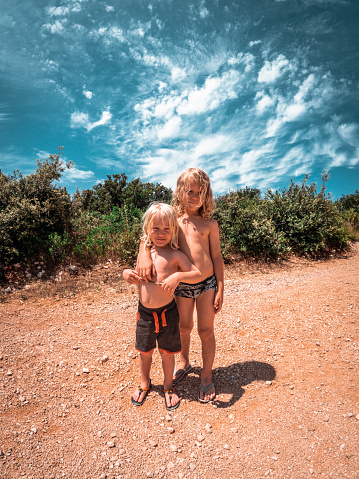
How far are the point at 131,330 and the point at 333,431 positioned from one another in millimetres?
2642

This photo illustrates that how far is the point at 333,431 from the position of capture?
222cm

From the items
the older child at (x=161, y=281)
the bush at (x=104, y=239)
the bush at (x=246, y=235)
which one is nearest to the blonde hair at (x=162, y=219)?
the older child at (x=161, y=281)

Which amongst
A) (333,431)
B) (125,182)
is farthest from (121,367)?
(125,182)

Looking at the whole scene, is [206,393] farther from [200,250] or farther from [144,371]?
[200,250]

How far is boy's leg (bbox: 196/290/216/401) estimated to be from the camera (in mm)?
2459

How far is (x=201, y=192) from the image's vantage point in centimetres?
239

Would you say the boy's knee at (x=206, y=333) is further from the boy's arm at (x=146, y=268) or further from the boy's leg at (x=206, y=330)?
the boy's arm at (x=146, y=268)

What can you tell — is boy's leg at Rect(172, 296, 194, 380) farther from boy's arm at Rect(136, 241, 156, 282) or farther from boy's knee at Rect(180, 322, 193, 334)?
boy's arm at Rect(136, 241, 156, 282)

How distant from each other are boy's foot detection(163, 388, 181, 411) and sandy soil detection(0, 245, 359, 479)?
0.06 meters

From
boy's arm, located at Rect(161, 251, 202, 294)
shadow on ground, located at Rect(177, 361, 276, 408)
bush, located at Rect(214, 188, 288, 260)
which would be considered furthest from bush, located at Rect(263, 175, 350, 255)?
boy's arm, located at Rect(161, 251, 202, 294)

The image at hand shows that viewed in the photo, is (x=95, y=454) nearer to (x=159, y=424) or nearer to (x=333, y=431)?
(x=159, y=424)

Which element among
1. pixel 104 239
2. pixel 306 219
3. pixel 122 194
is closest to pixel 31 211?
pixel 104 239

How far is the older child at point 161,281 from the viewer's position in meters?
2.19

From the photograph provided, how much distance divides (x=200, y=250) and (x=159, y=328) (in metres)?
0.81
